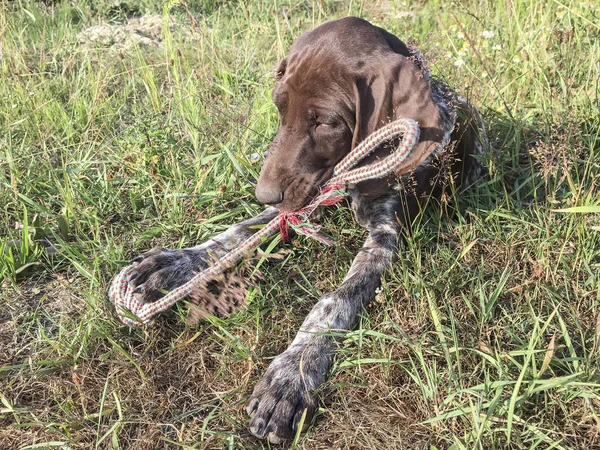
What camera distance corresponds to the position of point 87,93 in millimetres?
4359

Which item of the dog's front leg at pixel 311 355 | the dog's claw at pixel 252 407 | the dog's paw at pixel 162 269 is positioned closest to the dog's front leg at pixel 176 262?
the dog's paw at pixel 162 269

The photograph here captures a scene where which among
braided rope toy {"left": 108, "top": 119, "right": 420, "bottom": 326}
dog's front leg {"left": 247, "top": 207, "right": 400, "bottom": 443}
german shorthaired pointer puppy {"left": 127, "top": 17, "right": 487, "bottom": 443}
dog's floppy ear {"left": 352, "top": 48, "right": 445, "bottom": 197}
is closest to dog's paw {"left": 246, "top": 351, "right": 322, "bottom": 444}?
dog's front leg {"left": 247, "top": 207, "right": 400, "bottom": 443}

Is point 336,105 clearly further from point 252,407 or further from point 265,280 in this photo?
point 252,407

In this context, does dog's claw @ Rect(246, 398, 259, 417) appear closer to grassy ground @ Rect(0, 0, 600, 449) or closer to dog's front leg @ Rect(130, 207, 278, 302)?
grassy ground @ Rect(0, 0, 600, 449)

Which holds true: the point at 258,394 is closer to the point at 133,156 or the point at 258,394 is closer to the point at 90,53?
the point at 133,156

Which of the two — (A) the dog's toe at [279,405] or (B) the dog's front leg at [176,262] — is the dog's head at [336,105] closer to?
(B) the dog's front leg at [176,262]

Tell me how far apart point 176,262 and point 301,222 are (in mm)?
644

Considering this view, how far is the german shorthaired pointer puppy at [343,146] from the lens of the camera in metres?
2.62

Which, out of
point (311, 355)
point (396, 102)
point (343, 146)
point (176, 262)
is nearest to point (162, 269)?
point (176, 262)

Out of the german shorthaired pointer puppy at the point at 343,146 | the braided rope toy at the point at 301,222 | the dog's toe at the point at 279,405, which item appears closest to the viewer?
the dog's toe at the point at 279,405

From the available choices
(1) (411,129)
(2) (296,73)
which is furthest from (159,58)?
(1) (411,129)

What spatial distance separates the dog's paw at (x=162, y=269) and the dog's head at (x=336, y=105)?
467 mm

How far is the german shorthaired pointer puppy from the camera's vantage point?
8.59ft

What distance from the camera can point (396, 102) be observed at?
2670 millimetres
